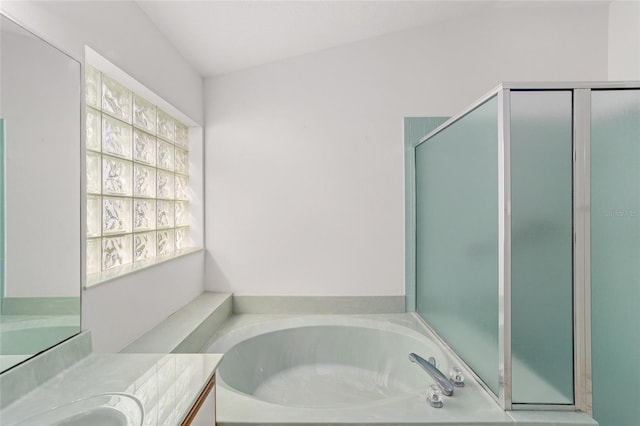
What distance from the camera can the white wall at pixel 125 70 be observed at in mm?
1090

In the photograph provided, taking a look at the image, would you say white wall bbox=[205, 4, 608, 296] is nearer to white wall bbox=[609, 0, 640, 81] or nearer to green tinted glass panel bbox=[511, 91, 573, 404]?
white wall bbox=[609, 0, 640, 81]

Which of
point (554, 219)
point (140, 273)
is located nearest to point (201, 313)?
point (140, 273)

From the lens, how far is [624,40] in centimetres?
214

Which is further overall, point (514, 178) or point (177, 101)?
point (177, 101)

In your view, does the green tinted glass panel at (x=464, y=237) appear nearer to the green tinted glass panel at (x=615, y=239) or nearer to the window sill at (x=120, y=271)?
the green tinted glass panel at (x=615, y=239)

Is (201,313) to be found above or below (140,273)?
below

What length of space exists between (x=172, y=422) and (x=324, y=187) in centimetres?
177

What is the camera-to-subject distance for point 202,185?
236 centimetres

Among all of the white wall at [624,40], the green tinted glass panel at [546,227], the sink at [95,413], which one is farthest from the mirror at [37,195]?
the white wall at [624,40]

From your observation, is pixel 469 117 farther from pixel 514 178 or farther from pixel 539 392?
pixel 539 392

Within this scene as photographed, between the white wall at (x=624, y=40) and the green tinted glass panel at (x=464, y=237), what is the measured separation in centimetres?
145

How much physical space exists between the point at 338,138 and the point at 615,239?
64.3 inches

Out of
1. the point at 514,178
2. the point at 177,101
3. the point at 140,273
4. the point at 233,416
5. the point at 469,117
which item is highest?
the point at 177,101

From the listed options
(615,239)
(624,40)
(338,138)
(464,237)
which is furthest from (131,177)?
(624,40)
